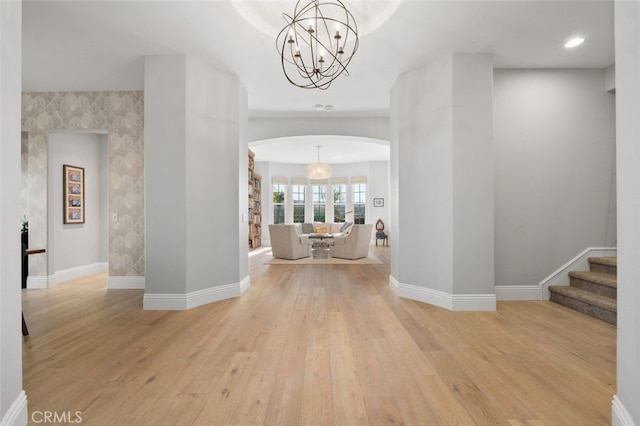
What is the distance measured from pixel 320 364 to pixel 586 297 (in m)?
3.11

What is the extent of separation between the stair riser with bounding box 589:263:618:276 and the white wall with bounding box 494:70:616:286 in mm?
252

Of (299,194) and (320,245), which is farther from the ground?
(299,194)

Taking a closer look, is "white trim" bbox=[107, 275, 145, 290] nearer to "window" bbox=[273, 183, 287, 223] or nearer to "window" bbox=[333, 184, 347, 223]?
"window" bbox=[273, 183, 287, 223]

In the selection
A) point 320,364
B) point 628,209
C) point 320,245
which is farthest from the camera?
point 320,245

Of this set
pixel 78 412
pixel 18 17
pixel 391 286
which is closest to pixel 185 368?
pixel 78 412

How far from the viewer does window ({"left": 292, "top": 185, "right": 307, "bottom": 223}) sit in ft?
41.1

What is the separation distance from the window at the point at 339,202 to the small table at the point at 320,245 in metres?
3.84

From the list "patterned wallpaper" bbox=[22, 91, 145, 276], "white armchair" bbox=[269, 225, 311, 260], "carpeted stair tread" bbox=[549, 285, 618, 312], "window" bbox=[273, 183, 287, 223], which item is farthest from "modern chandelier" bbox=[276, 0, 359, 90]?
"window" bbox=[273, 183, 287, 223]

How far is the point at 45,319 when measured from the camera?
3.31 metres

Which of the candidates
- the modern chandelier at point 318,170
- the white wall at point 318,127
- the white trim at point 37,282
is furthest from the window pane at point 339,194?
the white trim at point 37,282

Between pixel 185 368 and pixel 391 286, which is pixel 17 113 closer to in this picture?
pixel 185 368

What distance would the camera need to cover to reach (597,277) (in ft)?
11.8

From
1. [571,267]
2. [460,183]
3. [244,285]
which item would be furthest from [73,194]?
[571,267]

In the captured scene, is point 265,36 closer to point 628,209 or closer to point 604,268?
point 628,209
